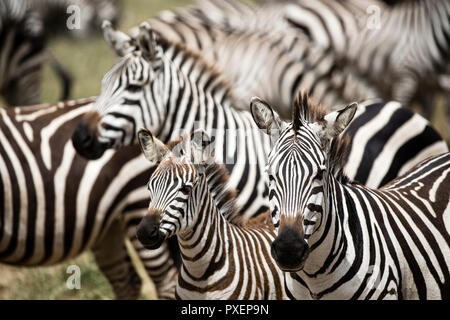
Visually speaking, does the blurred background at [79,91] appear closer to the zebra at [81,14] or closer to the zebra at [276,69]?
the zebra at [81,14]

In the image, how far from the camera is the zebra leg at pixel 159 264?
582cm

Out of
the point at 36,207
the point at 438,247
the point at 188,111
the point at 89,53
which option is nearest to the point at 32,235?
the point at 36,207

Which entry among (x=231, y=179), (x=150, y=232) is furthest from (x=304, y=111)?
(x=231, y=179)

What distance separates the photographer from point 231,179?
5.70 meters

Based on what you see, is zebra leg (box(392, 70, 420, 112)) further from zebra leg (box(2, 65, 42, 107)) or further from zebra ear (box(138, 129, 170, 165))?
zebra ear (box(138, 129, 170, 165))

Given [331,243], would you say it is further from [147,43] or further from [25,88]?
[25,88]

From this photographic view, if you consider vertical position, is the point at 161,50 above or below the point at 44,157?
above

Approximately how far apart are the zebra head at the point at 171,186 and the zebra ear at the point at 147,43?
1337mm

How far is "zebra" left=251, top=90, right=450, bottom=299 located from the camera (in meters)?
3.88

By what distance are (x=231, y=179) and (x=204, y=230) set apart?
1.17m

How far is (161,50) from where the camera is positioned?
5.85 meters

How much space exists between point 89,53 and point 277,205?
13.4 meters

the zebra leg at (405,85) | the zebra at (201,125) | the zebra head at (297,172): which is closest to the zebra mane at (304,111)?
the zebra head at (297,172)

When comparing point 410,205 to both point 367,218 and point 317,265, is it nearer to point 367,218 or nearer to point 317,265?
point 367,218
